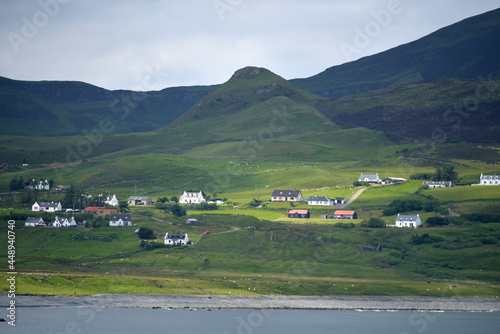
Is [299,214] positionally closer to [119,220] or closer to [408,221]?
[408,221]

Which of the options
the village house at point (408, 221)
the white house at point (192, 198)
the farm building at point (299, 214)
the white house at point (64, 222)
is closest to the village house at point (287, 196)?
the white house at point (192, 198)

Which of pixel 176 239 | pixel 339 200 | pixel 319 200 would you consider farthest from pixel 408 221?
pixel 176 239

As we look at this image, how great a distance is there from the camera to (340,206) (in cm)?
16325

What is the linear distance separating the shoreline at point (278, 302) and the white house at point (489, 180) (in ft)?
285

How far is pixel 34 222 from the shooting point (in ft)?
433

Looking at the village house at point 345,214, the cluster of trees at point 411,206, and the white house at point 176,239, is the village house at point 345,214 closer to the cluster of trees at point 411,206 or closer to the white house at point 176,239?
the cluster of trees at point 411,206

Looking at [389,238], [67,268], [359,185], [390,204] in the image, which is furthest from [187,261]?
[359,185]

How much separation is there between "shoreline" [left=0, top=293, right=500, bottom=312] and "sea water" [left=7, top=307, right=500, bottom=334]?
4.80 ft

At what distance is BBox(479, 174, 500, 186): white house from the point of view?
176250 millimetres

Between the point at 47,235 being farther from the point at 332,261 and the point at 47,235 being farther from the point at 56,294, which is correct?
the point at 332,261

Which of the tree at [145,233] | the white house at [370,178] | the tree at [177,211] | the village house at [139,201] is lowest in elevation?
the tree at [145,233]

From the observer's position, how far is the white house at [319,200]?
548ft

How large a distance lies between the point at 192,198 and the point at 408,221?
6519 centimetres

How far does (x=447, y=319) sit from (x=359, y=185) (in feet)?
333
